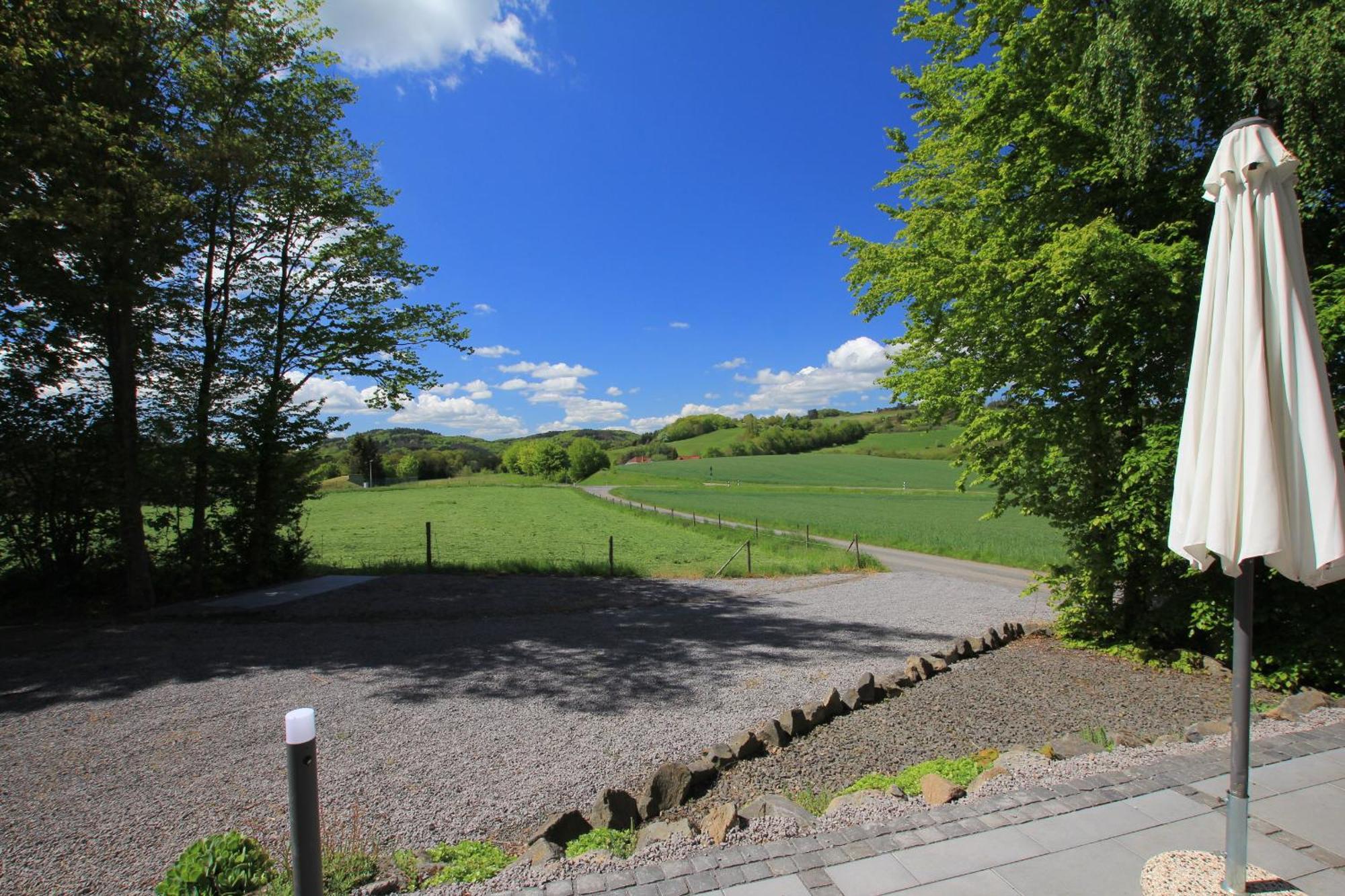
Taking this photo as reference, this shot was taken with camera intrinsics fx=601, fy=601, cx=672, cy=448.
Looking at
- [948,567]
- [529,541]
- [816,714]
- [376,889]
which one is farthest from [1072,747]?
[529,541]

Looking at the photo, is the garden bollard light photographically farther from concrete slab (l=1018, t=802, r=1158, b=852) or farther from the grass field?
the grass field

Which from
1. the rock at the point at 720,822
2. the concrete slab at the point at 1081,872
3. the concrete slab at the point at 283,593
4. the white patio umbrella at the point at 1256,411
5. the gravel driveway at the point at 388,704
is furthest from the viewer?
the concrete slab at the point at 283,593

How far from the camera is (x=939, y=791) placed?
329cm

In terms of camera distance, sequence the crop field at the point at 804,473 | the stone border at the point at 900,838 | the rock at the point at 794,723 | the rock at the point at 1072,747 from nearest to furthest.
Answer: the stone border at the point at 900,838, the rock at the point at 1072,747, the rock at the point at 794,723, the crop field at the point at 804,473

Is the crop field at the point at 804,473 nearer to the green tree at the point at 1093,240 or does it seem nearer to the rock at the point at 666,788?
the green tree at the point at 1093,240

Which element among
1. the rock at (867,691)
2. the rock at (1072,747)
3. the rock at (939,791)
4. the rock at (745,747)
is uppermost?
the rock at (939,791)

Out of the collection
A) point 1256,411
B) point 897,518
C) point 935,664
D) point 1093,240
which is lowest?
point 897,518

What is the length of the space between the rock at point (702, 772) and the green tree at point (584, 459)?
83.8 metres

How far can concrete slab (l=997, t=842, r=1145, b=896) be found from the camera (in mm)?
2523

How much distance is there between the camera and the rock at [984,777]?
3418mm

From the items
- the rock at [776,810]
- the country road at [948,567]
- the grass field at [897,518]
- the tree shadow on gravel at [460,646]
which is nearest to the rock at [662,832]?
the rock at [776,810]

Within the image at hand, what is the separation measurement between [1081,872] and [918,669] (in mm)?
3415

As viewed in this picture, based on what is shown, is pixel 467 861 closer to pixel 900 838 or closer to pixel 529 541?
pixel 900 838

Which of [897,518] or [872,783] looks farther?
[897,518]
